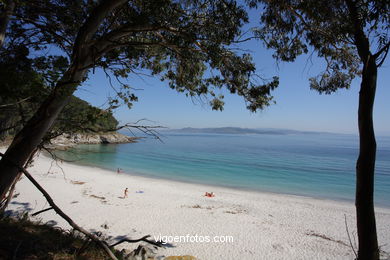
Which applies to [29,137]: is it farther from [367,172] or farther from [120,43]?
[367,172]

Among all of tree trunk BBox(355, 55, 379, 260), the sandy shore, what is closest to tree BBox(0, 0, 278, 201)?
tree trunk BBox(355, 55, 379, 260)

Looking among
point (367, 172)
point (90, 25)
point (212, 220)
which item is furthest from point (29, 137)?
point (212, 220)

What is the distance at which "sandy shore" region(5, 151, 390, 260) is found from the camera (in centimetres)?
692

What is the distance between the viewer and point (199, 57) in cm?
503

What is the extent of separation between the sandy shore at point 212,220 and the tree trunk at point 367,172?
4.98m

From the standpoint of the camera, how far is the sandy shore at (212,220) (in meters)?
6.92

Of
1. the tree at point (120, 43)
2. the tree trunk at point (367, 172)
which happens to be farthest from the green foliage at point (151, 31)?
the tree trunk at point (367, 172)

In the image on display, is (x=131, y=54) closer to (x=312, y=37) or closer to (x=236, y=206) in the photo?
(x=312, y=37)

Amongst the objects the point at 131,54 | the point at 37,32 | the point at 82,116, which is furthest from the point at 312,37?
the point at 37,32

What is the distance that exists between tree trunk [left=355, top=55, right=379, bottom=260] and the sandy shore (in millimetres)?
4979

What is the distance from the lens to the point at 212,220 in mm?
9164

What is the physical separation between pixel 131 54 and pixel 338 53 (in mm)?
4492

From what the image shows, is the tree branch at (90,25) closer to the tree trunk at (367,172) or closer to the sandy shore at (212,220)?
the tree trunk at (367,172)

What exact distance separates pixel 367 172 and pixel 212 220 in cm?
794
